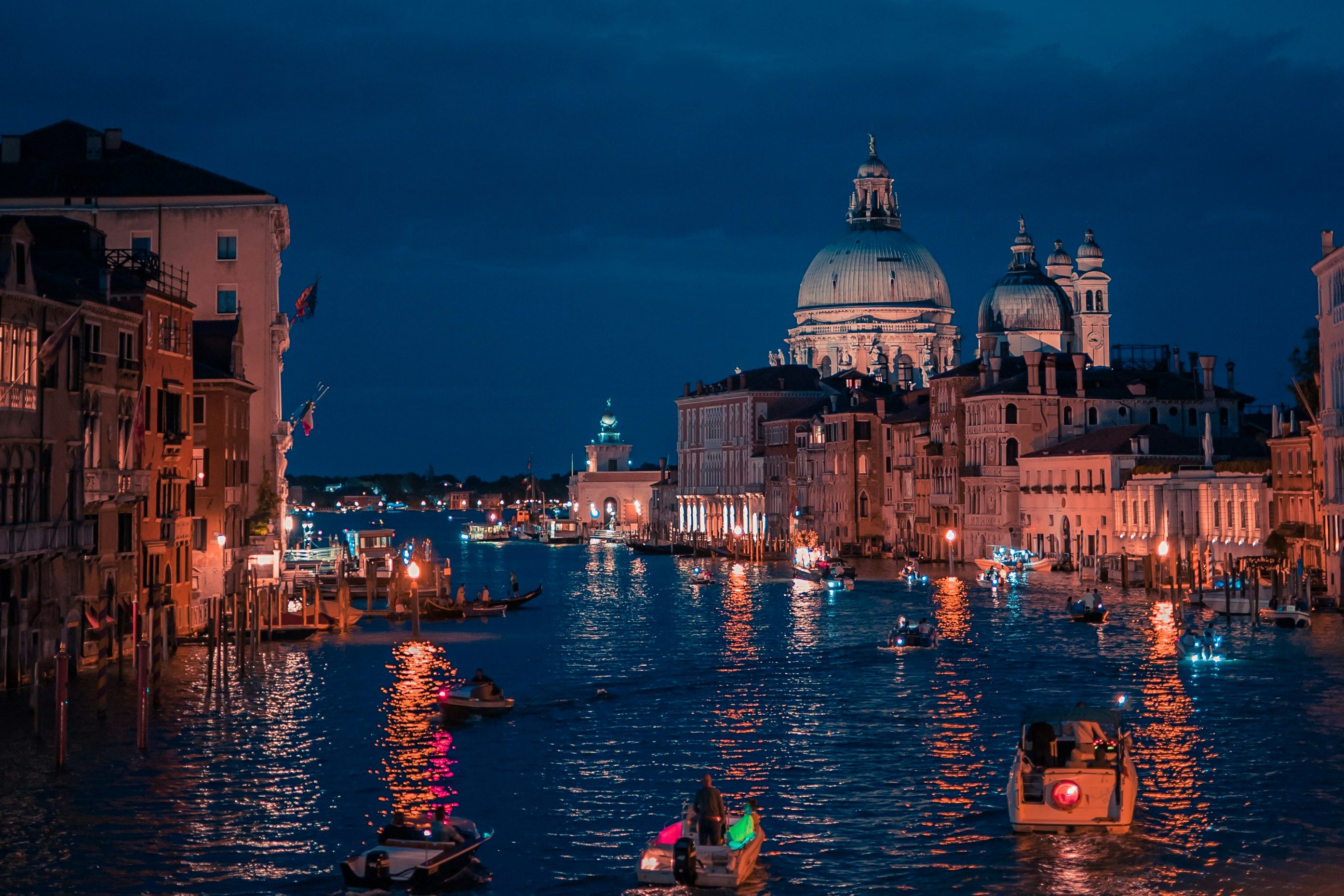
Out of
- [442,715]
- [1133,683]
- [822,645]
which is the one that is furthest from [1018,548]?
[442,715]

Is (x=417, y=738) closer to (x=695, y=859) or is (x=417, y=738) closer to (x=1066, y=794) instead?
(x=695, y=859)

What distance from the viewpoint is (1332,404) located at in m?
62.2

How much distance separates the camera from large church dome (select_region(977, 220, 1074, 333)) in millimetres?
144500

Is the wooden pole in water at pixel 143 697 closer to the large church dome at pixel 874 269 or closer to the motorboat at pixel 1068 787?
the motorboat at pixel 1068 787

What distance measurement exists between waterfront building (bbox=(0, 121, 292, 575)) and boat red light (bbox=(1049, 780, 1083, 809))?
39902mm

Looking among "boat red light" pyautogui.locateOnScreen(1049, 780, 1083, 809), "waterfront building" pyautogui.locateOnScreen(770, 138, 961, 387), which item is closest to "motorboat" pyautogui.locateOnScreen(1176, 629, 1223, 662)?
"boat red light" pyautogui.locateOnScreen(1049, 780, 1083, 809)

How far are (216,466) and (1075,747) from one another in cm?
3231

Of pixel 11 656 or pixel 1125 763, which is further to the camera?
pixel 11 656

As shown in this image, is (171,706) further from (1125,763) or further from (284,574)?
(284,574)

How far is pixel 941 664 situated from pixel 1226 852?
79.9 feet

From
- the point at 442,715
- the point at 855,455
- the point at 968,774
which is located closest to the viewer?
the point at 968,774

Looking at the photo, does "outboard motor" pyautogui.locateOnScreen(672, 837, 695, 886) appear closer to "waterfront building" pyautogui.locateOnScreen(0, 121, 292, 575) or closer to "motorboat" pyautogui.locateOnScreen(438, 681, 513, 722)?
"motorboat" pyautogui.locateOnScreen(438, 681, 513, 722)

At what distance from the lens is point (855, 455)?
420ft

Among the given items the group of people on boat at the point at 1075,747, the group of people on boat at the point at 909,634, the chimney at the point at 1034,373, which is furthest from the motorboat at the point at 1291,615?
the chimney at the point at 1034,373
